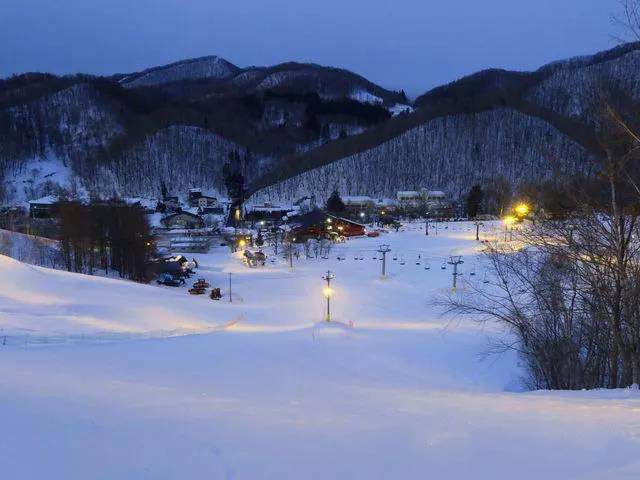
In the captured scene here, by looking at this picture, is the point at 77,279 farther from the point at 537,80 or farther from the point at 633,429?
the point at 537,80

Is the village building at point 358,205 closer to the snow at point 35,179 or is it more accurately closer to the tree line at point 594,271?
the snow at point 35,179

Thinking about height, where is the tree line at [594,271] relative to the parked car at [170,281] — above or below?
above

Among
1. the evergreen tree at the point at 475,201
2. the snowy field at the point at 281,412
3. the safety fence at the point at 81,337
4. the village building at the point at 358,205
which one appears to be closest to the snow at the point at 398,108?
the village building at the point at 358,205

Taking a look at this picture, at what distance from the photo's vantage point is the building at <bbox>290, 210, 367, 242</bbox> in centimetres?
4475

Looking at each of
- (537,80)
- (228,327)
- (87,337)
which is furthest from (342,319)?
(537,80)

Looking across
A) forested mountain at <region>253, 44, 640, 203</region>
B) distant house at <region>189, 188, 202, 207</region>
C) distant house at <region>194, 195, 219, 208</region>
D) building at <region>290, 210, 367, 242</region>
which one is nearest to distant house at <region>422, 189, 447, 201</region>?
forested mountain at <region>253, 44, 640, 203</region>

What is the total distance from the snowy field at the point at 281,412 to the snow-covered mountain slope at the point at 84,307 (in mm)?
141

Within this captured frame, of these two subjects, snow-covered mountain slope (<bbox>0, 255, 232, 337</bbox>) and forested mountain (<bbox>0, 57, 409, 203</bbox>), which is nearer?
snow-covered mountain slope (<bbox>0, 255, 232, 337</bbox>)

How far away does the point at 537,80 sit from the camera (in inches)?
4528

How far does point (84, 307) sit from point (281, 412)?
38.6ft

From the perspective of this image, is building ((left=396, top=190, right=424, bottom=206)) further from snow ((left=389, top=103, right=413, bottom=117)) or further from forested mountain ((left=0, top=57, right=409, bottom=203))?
snow ((left=389, top=103, right=413, bottom=117))

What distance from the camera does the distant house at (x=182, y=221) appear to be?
6225 cm

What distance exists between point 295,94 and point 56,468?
162585mm

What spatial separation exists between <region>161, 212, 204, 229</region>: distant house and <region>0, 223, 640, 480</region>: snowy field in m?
49.8
